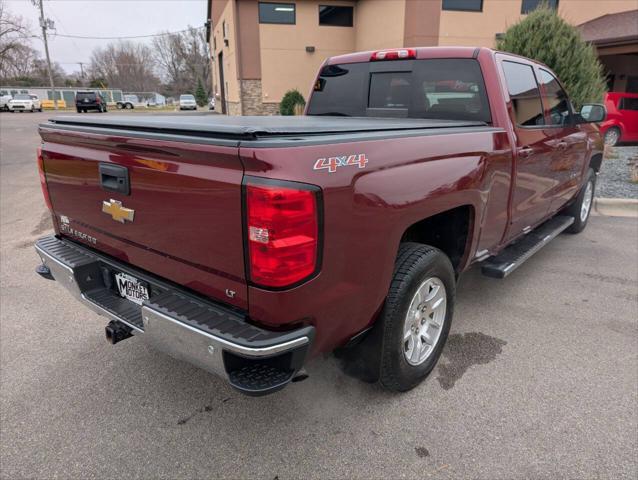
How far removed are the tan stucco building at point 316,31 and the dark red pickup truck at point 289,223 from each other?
57.2 feet

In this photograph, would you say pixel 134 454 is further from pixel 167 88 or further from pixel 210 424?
pixel 167 88

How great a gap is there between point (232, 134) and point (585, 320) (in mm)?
3343

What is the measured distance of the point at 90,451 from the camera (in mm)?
2344

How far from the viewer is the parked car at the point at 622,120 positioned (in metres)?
12.8

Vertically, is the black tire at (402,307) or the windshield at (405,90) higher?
the windshield at (405,90)

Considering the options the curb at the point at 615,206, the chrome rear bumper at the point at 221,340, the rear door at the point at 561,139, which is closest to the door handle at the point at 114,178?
the chrome rear bumper at the point at 221,340

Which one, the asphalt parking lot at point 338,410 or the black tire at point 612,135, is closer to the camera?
the asphalt parking lot at point 338,410

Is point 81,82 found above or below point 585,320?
above

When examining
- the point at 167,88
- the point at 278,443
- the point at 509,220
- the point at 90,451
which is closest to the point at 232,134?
the point at 278,443

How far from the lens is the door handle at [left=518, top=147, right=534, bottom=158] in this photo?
11.0 ft

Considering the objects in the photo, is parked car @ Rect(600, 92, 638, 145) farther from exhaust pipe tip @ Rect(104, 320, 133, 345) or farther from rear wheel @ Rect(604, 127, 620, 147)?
exhaust pipe tip @ Rect(104, 320, 133, 345)

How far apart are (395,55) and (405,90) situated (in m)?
0.31

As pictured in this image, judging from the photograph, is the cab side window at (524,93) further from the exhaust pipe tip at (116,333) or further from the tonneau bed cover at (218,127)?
the exhaust pipe tip at (116,333)

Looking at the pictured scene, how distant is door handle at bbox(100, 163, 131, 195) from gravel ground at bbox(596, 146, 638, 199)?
26.6 feet
